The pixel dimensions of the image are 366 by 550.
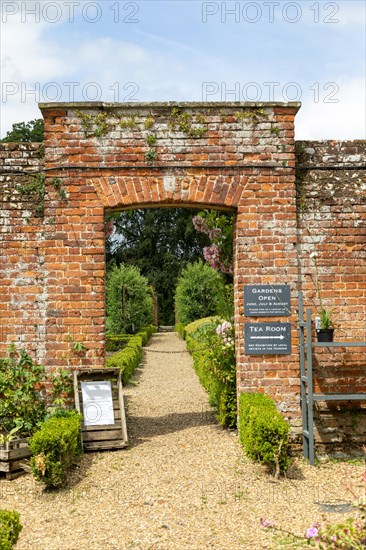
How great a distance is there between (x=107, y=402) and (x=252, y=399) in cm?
161

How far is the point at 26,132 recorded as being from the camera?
31.5 metres

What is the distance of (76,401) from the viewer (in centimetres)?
634

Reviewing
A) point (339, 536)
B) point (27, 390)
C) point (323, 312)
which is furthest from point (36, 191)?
point (339, 536)

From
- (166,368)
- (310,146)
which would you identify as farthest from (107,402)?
(166,368)

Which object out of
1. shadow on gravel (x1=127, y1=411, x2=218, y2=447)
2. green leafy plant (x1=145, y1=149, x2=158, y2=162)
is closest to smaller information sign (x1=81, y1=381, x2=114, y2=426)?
shadow on gravel (x1=127, y1=411, x2=218, y2=447)

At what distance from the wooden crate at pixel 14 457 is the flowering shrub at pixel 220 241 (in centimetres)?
329

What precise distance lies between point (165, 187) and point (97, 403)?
8.18ft

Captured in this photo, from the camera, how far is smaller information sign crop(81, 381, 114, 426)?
6.43 m

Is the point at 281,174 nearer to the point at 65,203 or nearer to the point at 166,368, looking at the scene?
the point at 65,203

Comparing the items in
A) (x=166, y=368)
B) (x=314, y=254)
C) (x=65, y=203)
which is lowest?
(x=166, y=368)

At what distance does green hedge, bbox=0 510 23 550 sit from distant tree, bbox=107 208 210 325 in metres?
29.9

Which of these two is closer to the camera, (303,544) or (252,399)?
(303,544)

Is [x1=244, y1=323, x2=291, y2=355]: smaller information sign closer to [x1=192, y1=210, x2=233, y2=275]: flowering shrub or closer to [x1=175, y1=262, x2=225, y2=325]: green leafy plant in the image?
[x1=192, y1=210, x2=233, y2=275]: flowering shrub

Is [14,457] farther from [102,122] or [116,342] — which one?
[116,342]
